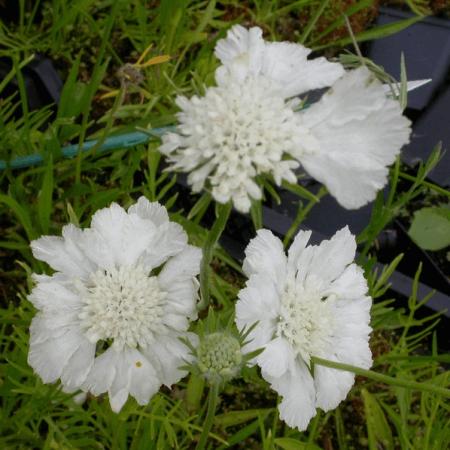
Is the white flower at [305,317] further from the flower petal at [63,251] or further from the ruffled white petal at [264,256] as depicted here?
the flower petal at [63,251]

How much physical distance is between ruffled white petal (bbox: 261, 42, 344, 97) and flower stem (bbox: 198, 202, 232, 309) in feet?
0.38

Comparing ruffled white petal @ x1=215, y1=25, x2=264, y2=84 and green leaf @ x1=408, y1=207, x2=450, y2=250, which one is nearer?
ruffled white petal @ x1=215, y1=25, x2=264, y2=84

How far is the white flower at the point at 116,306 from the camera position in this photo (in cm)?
71

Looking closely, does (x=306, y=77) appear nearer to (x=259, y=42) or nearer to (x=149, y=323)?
(x=259, y=42)

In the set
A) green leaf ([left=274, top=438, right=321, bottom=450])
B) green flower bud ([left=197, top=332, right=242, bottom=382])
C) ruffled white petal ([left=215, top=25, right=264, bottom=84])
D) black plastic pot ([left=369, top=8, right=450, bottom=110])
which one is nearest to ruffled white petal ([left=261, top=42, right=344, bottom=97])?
ruffled white petal ([left=215, top=25, right=264, bottom=84])

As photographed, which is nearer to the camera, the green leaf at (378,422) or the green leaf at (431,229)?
the green leaf at (378,422)

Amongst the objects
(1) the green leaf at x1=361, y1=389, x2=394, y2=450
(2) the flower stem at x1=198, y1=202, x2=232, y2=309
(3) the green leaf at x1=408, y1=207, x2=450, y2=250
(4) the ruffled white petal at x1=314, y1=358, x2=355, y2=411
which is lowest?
(1) the green leaf at x1=361, y1=389, x2=394, y2=450

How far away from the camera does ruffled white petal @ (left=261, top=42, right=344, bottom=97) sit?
0.59 metres

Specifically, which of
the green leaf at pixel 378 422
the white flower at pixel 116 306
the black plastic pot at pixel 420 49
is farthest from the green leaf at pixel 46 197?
the black plastic pot at pixel 420 49

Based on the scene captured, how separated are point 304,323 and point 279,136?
0.27 m

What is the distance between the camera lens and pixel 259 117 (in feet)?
1.82

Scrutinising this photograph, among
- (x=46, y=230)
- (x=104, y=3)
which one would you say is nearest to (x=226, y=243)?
(x=46, y=230)

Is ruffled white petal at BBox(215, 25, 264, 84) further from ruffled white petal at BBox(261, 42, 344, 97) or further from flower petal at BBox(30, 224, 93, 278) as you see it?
flower petal at BBox(30, 224, 93, 278)

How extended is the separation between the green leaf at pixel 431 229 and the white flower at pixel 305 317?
491 millimetres
